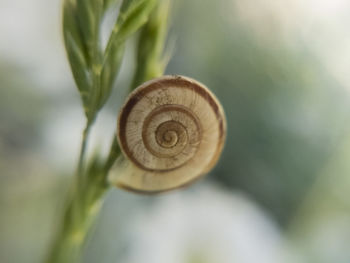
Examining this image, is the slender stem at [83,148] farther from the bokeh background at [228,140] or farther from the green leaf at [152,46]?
the bokeh background at [228,140]

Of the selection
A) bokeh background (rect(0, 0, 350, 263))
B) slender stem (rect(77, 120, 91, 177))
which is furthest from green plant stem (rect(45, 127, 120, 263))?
bokeh background (rect(0, 0, 350, 263))

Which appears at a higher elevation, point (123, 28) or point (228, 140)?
point (123, 28)

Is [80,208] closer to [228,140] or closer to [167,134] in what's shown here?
[167,134]

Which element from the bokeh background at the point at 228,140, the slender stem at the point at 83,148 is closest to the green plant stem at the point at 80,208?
the slender stem at the point at 83,148

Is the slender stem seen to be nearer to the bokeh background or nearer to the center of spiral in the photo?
the center of spiral

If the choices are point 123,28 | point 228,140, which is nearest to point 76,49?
point 123,28

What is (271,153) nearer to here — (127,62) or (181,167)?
(127,62)
